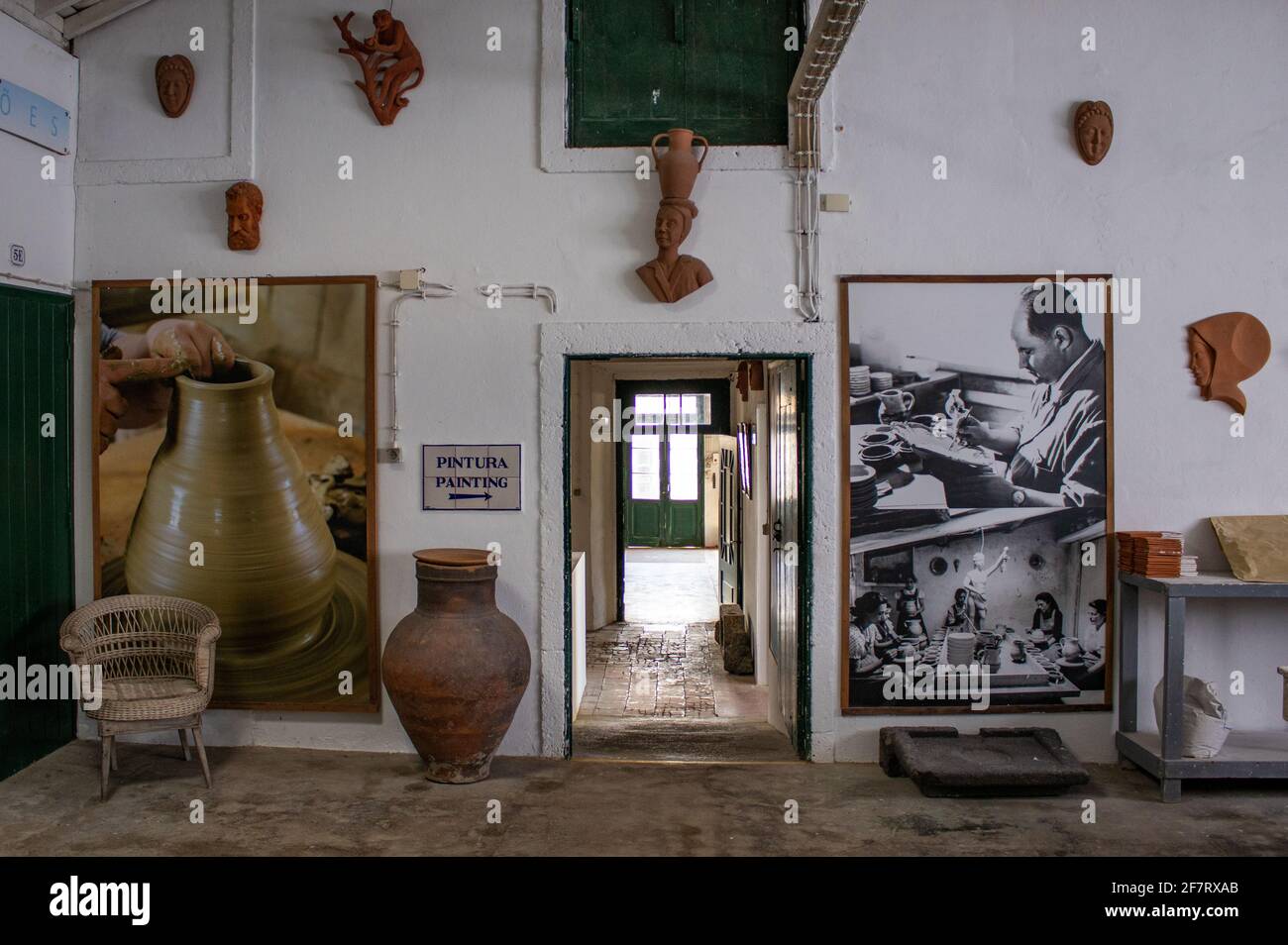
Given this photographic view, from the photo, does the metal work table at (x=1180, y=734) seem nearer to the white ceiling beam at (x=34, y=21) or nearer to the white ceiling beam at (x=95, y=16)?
the white ceiling beam at (x=95, y=16)

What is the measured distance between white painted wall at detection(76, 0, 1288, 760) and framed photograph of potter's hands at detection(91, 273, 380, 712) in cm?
22

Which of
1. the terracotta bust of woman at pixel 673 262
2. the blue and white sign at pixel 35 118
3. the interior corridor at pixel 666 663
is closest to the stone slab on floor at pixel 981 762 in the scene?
the interior corridor at pixel 666 663

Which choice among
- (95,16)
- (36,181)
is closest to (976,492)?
(36,181)

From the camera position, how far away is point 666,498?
47.4 feet

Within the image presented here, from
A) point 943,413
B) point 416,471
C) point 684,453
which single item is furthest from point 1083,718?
point 684,453

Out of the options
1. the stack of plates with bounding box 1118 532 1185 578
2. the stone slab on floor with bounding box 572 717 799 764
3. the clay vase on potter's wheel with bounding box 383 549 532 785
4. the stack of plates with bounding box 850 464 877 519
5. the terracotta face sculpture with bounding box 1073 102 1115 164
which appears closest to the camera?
the clay vase on potter's wheel with bounding box 383 549 532 785

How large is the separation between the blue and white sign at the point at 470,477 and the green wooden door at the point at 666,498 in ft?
30.4

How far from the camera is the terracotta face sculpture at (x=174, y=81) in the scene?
4.88 m

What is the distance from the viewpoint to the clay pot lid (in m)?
4.52

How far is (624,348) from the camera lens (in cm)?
483

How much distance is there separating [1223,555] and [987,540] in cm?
114

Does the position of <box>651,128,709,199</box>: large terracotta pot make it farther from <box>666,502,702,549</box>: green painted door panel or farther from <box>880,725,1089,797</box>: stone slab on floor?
<box>666,502,702,549</box>: green painted door panel

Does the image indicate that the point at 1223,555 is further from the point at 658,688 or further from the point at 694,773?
the point at 658,688

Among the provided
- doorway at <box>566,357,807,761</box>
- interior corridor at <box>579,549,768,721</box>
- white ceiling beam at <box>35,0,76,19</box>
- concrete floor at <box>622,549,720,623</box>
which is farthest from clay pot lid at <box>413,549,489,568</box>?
concrete floor at <box>622,549,720,623</box>
